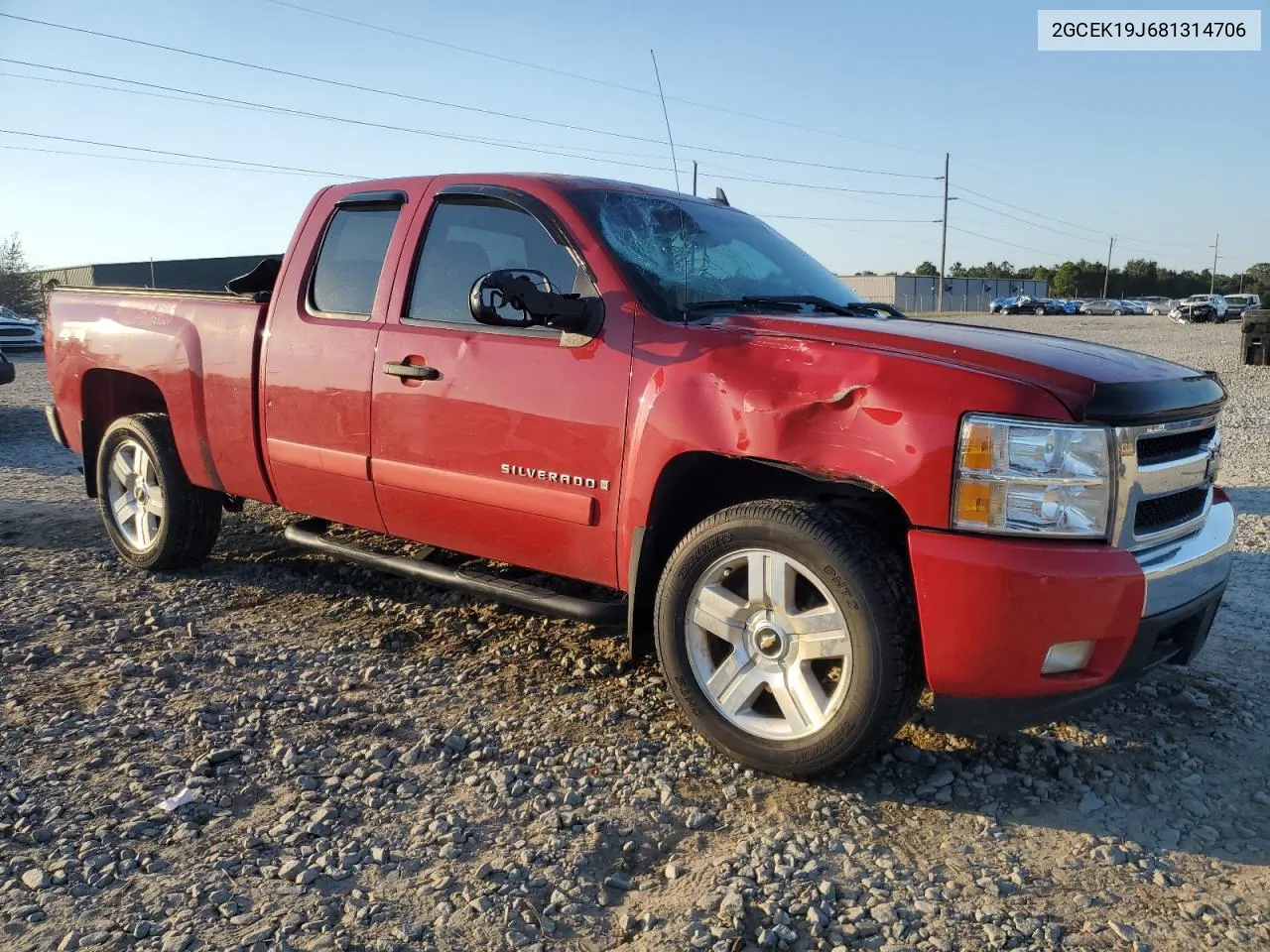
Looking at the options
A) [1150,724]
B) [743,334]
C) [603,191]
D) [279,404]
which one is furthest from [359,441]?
[1150,724]

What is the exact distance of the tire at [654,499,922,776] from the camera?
284cm

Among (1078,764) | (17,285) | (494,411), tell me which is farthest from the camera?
(17,285)

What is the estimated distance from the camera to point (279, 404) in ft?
14.4

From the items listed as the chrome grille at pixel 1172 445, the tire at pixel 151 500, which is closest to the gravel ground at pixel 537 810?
the tire at pixel 151 500

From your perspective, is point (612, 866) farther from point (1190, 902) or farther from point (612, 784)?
point (1190, 902)

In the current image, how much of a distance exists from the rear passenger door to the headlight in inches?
94.9

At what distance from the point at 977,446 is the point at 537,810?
5.26ft

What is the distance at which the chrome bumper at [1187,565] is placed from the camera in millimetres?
2760

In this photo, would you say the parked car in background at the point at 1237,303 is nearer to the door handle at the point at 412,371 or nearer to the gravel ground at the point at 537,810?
the gravel ground at the point at 537,810

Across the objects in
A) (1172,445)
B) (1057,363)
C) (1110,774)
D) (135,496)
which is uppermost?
(1057,363)

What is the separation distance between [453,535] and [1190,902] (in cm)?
268

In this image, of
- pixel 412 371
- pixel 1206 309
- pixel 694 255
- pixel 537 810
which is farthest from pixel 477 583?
pixel 1206 309

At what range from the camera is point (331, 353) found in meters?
4.18

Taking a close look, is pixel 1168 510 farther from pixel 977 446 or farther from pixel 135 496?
pixel 135 496
